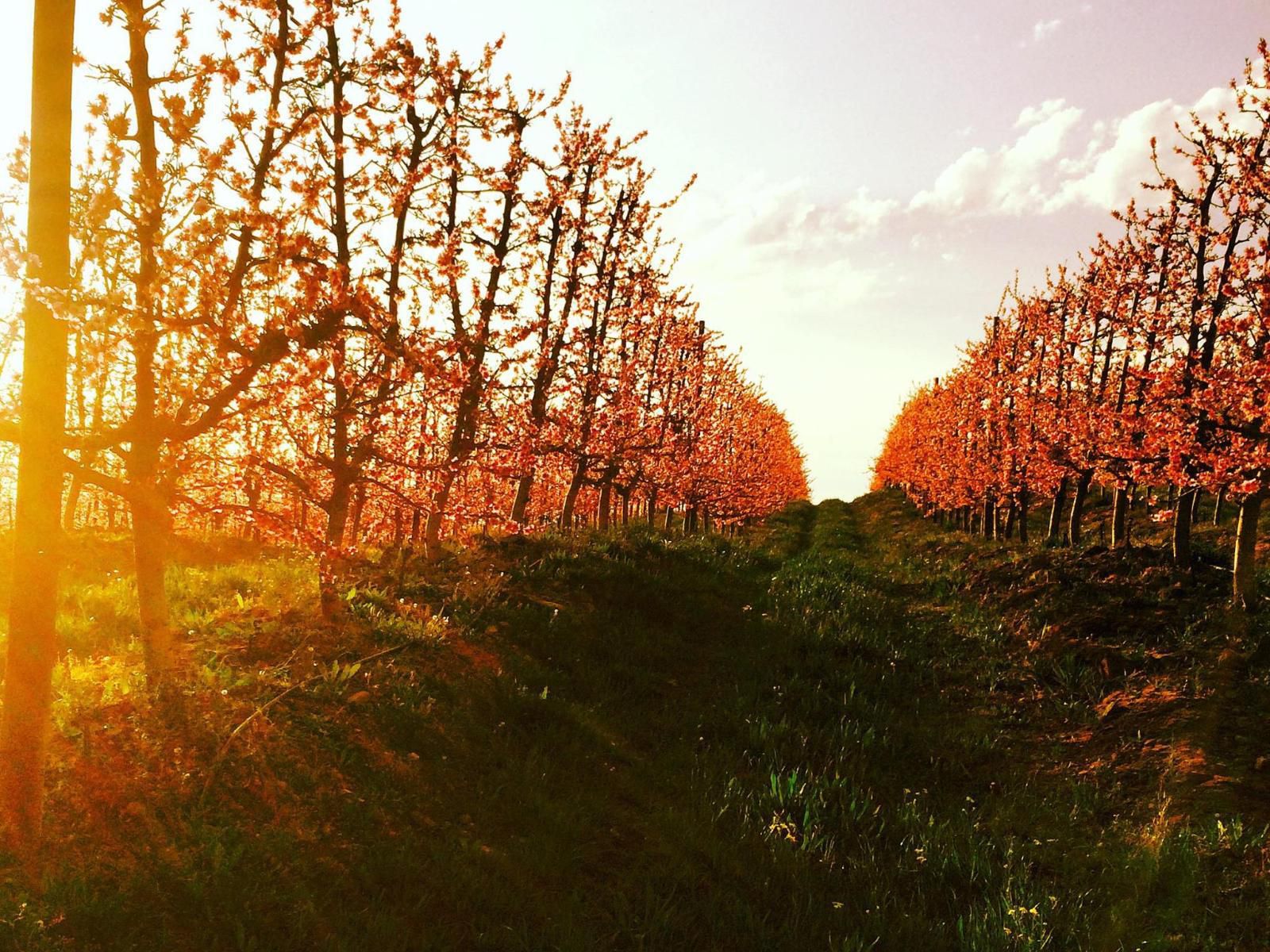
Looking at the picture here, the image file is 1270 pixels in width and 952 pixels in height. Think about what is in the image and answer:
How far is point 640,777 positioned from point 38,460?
5.25 metres

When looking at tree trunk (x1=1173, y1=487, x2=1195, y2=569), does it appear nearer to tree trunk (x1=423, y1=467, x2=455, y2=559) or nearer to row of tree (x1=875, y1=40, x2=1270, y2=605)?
row of tree (x1=875, y1=40, x2=1270, y2=605)

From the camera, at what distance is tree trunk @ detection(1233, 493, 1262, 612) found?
1034 cm

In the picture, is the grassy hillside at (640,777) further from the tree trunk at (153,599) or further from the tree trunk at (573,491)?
the tree trunk at (573,491)

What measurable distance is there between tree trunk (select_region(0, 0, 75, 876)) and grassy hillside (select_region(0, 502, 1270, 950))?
555 mm

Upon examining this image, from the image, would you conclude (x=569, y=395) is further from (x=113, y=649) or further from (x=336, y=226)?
(x=113, y=649)

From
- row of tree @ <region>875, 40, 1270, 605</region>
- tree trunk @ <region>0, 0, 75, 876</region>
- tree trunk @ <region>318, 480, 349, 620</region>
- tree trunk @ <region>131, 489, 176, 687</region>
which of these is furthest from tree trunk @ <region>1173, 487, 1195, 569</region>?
tree trunk @ <region>0, 0, 75, 876</region>

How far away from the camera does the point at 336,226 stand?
27.5 ft

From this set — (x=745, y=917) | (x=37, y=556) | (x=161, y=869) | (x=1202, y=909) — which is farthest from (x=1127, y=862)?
(x=37, y=556)

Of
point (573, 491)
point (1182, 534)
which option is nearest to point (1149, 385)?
point (1182, 534)

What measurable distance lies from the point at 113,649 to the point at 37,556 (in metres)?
5.96

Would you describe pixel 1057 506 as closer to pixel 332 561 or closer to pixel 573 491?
pixel 573 491

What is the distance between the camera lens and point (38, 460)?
417 cm

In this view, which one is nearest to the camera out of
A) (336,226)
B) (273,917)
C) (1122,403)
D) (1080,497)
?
(273,917)

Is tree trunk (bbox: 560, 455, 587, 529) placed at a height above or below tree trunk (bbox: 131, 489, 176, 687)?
above
